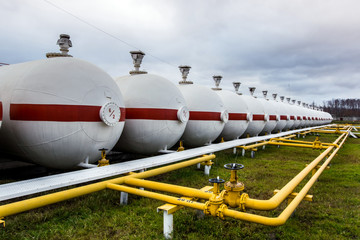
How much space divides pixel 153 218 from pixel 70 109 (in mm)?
2052

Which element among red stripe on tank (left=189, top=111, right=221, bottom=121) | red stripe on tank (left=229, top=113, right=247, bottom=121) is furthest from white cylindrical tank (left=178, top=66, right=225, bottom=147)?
red stripe on tank (left=229, top=113, right=247, bottom=121)

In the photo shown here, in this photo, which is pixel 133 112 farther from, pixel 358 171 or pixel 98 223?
pixel 358 171

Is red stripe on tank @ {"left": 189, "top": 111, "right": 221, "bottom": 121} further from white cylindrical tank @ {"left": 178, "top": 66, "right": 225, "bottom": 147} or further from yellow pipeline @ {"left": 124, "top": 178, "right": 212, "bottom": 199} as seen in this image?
yellow pipeline @ {"left": 124, "top": 178, "right": 212, "bottom": 199}

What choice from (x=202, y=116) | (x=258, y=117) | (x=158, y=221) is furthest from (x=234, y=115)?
(x=158, y=221)

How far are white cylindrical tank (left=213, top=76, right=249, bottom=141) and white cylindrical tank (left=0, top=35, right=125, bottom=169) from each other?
17.0 feet

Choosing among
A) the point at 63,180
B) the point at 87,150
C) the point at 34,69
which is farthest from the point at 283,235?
the point at 34,69

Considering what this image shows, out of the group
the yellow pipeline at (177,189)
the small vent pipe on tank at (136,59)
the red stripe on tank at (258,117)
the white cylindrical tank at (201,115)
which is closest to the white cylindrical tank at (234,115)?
the red stripe on tank at (258,117)

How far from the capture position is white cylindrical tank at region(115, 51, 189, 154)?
571 centimetres

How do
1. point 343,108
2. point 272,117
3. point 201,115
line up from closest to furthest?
point 201,115 < point 272,117 < point 343,108

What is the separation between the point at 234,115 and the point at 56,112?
6213 millimetres

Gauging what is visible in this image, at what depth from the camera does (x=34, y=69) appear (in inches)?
170

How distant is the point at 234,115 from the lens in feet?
29.8

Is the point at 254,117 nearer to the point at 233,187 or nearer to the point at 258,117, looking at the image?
the point at 258,117

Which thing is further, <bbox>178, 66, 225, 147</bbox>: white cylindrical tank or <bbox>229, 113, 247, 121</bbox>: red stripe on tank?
<bbox>229, 113, 247, 121</bbox>: red stripe on tank
